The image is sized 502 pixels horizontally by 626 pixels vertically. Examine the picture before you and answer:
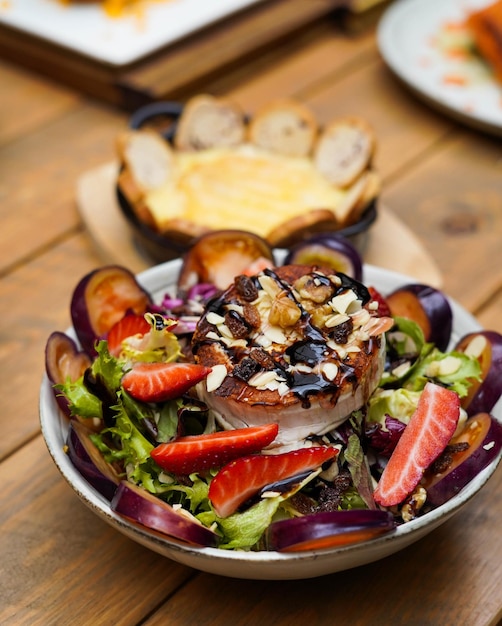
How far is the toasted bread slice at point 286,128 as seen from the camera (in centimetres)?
169

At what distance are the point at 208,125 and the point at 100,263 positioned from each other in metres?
0.36

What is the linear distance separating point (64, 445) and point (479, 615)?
528 millimetres

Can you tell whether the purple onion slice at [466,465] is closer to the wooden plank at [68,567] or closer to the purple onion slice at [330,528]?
the purple onion slice at [330,528]

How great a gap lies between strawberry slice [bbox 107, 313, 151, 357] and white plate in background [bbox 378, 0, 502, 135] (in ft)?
3.66

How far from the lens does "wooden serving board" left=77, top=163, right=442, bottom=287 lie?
1.56 metres

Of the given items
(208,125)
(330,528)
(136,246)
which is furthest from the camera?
(208,125)

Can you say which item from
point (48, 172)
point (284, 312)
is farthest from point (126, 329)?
point (48, 172)

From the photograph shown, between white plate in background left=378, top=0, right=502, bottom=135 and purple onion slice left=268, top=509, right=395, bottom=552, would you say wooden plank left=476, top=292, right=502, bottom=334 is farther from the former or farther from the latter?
purple onion slice left=268, top=509, right=395, bottom=552

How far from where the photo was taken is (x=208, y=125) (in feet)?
5.61

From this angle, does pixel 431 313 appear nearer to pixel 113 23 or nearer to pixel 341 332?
pixel 341 332

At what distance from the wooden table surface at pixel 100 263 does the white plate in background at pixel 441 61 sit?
7cm

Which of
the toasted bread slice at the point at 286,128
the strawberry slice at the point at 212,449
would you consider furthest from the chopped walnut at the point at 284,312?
the toasted bread slice at the point at 286,128

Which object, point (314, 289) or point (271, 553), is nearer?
point (271, 553)

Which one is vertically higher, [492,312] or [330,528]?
[330,528]
